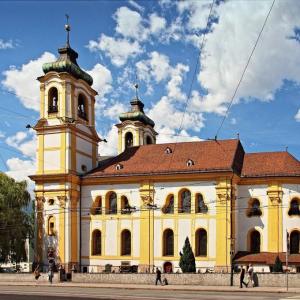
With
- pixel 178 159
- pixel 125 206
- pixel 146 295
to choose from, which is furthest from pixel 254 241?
pixel 146 295

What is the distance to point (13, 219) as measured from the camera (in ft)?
178

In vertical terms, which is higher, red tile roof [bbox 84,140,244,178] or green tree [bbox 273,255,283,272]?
red tile roof [bbox 84,140,244,178]

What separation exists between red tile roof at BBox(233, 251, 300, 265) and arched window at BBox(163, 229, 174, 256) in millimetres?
5911

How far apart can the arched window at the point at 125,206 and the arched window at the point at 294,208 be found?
1473 cm

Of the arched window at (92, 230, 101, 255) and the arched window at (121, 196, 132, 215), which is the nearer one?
the arched window at (121, 196, 132, 215)

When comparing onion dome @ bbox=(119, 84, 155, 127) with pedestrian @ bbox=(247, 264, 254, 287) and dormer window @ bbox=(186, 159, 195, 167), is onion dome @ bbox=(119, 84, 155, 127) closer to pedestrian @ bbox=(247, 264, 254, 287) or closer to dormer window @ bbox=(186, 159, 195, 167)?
dormer window @ bbox=(186, 159, 195, 167)

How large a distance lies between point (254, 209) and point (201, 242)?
5657 millimetres

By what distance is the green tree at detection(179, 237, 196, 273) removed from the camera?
155 ft

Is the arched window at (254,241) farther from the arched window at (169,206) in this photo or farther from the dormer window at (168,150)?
the dormer window at (168,150)

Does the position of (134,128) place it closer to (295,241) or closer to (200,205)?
(200,205)

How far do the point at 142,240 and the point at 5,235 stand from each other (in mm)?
12792

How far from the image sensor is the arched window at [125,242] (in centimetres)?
5412

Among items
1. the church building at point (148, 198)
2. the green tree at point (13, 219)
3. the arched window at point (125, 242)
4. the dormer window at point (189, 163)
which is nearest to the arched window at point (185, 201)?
the church building at point (148, 198)

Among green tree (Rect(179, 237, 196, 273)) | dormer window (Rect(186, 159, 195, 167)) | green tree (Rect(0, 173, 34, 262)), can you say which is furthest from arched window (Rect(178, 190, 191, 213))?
green tree (Rect(0, 173, 34, 262))
